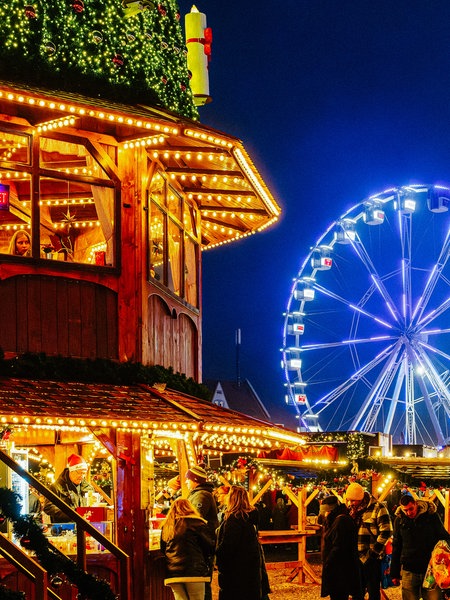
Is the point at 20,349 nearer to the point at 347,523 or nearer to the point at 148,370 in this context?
the point at 148,370

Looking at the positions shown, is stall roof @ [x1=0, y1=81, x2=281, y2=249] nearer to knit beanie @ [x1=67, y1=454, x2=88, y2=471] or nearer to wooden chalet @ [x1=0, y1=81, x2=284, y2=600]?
wooden chalet @ [x1=0, y1=81, x2=284, y2=600]

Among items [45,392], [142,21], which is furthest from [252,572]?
[142,21]

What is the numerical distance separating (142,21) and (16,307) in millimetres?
4752

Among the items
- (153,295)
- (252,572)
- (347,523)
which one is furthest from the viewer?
(153,295)

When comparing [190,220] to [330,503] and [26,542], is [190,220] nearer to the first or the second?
[330,503]

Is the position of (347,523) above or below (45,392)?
below

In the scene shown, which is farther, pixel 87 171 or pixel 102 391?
pixel 87 171

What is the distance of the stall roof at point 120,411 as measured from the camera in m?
11.8

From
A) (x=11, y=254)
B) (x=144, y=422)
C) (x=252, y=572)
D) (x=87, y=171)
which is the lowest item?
(x=252, y=572)

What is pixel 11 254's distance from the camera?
13.4 meters

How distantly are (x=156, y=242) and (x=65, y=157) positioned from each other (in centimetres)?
176

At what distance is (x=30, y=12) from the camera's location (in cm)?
1397

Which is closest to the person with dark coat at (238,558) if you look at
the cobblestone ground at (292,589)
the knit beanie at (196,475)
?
the knit beanie at (196,475)

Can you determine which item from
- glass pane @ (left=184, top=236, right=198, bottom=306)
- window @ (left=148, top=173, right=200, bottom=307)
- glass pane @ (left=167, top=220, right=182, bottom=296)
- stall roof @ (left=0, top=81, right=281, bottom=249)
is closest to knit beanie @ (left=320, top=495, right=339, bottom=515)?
window @ (left=148, top=173, right=200, bottom=307)
